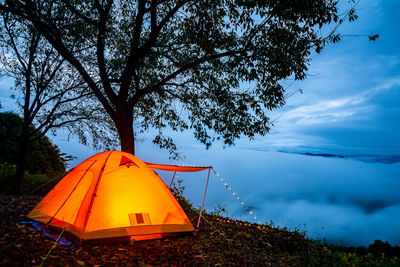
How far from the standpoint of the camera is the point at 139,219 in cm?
738

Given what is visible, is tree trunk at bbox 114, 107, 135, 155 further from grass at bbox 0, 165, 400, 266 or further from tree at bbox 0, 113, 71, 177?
tree at bbox 0, 113, 71, 177

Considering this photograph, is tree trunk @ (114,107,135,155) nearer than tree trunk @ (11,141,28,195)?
Yes

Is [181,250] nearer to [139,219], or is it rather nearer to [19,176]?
[139,219]

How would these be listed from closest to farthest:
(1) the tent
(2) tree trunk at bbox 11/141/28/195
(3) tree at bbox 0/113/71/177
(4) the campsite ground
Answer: (4) the campsite ground < (1) the tent < (2) tree trunk at bbox 11/141/28/195 < (3) tree at bbox 0/113/71/177

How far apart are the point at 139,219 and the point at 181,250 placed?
1.40m

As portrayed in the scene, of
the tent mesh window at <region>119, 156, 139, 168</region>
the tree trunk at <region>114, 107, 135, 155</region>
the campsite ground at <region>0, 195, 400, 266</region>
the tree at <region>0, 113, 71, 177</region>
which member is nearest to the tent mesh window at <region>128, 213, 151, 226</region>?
the campsite ground at <region>0, 195, 400, 266</region>

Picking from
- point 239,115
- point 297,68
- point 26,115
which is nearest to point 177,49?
point 239,115

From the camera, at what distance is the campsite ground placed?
18.8 ft

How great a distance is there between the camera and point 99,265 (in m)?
5.59

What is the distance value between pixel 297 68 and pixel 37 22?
8.87 m

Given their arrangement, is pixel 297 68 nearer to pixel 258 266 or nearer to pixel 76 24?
pixel 258 266

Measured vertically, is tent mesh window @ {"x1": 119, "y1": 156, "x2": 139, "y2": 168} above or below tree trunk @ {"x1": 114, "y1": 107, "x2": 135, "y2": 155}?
below

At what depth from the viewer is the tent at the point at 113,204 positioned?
6.91m

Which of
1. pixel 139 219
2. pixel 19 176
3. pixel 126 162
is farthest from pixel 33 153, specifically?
pixel 139 219
